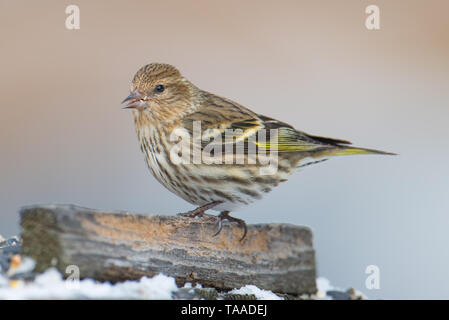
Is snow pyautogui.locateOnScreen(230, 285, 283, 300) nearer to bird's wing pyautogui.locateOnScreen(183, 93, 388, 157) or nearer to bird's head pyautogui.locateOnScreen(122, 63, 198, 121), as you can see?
bird's wing pyautogui.locateOnScreen(183, 93, 388, 157)

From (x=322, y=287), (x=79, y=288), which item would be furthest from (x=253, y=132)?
(x=79, y=288)

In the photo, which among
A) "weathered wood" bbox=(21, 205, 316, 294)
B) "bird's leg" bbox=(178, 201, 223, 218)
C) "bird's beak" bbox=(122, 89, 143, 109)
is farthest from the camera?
"bird's beak" bbox=(122, 89, 143, 109)

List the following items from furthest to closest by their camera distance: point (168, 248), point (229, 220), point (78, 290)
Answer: point (229, 220) < point (168, 248) < point (78, 290)

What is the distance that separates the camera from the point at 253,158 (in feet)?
10.0

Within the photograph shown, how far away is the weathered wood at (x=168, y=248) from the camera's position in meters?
1.81

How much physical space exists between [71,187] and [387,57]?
165 inches

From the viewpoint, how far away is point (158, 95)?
308cm

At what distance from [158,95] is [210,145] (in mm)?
363

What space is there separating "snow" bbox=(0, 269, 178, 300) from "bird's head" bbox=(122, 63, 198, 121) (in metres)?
1.22

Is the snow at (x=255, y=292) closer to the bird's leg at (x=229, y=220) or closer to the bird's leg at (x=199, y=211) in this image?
the bird's leg at (x=229, y=220)

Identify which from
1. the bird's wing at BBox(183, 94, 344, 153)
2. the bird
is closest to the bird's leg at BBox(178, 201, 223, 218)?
the bird

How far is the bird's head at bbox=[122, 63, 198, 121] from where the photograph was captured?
3.04 meters

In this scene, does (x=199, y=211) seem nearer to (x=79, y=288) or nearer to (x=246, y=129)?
(x=246, y=129)
